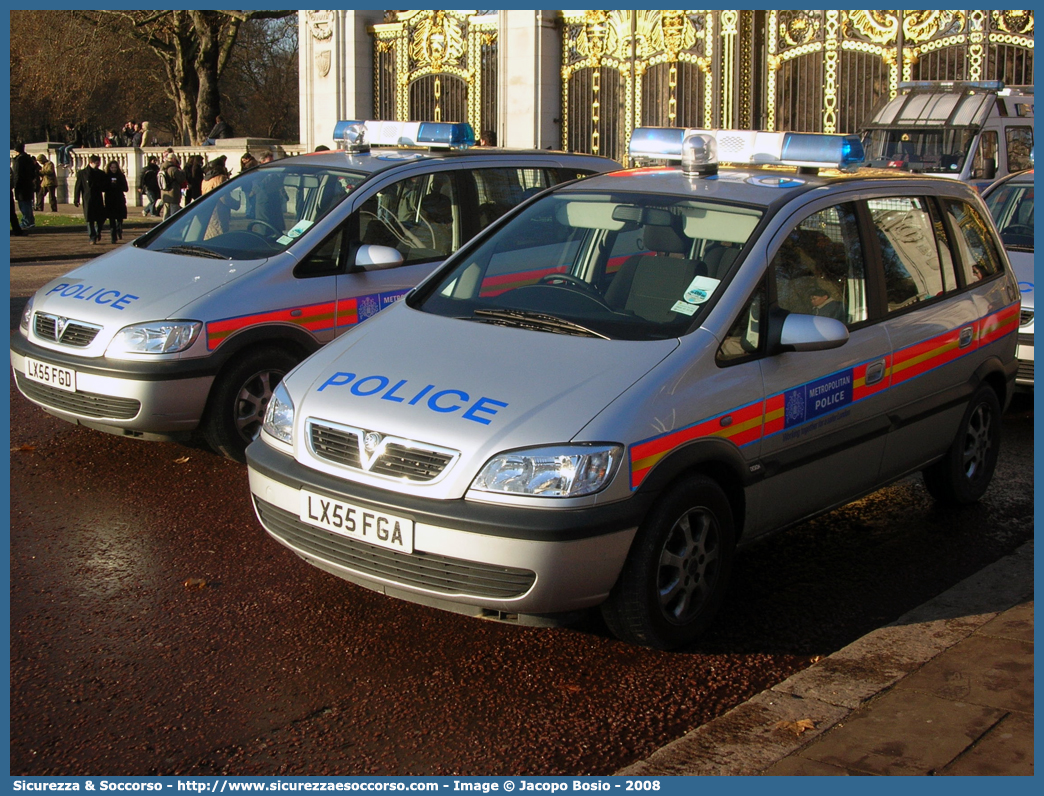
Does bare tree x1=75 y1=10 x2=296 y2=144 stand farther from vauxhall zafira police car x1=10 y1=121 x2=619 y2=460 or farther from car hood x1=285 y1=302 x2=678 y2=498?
car hood x1=285 y1=302 x2=678 y2=498

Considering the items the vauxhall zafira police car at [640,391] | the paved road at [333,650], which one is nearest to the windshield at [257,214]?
the paved road at [333,650]

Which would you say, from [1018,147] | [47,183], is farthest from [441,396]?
[47,183]

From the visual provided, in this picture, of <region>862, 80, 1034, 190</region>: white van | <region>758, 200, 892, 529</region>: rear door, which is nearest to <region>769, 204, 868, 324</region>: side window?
<region>758, 200, 892, 529</region>: rear door

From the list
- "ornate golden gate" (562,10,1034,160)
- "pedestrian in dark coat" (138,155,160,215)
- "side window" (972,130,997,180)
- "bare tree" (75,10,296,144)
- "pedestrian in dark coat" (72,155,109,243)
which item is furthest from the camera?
"bare tree" (75,10,296,144)

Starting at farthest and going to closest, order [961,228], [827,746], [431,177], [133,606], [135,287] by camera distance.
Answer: [431,177] → [135,287] → [961,228] → [133,606] → [827,746]

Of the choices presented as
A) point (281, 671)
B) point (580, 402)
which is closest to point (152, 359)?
point (281, 671)

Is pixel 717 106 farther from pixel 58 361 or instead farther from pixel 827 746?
pixel 827 746

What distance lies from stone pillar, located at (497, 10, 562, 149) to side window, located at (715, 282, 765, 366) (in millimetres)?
20146

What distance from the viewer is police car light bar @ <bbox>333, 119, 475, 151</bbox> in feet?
26.8

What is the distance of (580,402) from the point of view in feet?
13.1

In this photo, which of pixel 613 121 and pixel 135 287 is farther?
pixel 613 121

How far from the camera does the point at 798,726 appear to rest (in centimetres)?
369

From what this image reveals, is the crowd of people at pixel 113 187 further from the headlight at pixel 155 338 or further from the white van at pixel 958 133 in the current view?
the headlight at pixel 155 338

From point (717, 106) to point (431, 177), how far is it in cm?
1666
